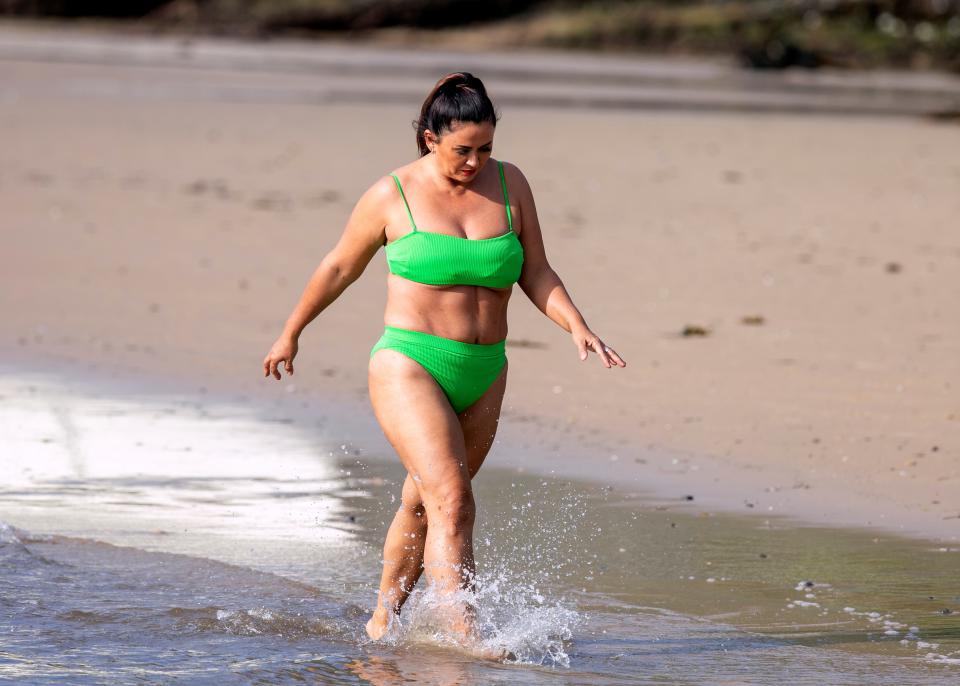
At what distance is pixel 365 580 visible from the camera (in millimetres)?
5840

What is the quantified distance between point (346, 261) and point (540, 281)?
0.58 m

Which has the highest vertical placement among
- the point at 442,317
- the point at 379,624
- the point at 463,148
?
the point at 463,148

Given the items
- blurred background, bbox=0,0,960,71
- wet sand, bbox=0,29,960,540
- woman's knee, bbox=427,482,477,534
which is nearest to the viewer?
woman's knee, bbox=427,482,477,534

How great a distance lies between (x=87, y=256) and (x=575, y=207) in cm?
412

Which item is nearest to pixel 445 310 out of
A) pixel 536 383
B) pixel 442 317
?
pixel 442 317

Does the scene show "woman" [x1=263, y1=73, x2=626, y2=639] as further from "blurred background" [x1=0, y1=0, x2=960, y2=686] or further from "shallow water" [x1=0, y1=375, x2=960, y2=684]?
"blurred background" [x1=0, y1=0, x2=960, y2=686]

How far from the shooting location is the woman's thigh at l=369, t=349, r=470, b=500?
15.3 feet

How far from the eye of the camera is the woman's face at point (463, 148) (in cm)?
468

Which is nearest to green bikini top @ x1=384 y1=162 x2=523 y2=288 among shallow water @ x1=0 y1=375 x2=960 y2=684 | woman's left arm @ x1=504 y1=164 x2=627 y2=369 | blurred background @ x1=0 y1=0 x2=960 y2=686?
woman's left arm @ x1=504 y1=164 x2=627 y2=369

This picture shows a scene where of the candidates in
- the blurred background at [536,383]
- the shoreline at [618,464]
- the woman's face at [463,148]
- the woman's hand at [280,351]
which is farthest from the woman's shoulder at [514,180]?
→ the shoreline at [618,464]

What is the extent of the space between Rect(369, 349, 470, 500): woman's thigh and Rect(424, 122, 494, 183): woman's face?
1.81 ft

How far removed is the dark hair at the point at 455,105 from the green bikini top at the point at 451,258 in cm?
24

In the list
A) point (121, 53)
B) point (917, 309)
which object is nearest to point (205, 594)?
point (917, 309)

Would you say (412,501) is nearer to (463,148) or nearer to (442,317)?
(442,317)
